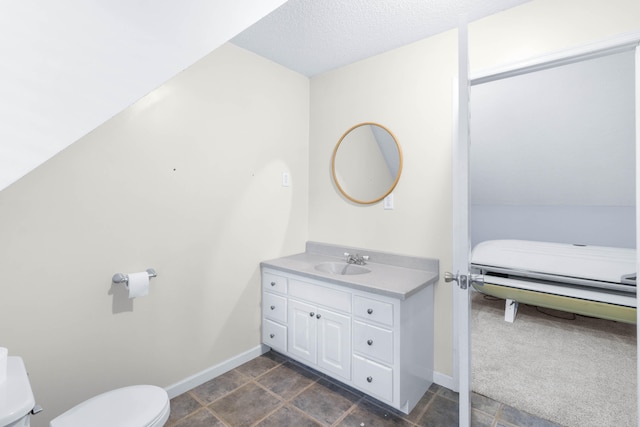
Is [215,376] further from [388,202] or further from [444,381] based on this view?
[388,202]

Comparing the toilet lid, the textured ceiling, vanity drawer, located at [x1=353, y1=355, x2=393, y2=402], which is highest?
the textured ceiling

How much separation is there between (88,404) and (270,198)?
1624 mm

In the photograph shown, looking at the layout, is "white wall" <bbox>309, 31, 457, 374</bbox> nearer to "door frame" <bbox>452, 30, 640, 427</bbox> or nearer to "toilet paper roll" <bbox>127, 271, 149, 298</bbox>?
"door frame" <bbox>452, 30, 640, 427</bbox>

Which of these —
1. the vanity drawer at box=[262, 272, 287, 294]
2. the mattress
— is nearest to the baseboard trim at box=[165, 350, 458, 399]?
the vanity drawer at box=[262, 272, 287, 294]

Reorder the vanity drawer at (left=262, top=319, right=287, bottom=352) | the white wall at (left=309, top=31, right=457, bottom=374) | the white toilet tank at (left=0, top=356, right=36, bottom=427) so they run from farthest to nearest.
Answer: the vanity drawer at (left=262, top=319, right=287, bottom=352) → the white wall at (left=309, top=31, right=457, bottom=374) → the white toilet tank at (left=0, top=356, right=36, bottom=427)

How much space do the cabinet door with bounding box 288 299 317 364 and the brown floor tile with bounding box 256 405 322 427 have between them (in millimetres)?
363

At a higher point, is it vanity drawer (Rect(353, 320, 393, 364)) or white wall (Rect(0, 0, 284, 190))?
white wall (Rect(0, 0, 284, 190))

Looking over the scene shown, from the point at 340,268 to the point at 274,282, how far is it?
0.53 meters

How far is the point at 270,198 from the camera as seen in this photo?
2502 millimetres

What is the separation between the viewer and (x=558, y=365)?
229 cm

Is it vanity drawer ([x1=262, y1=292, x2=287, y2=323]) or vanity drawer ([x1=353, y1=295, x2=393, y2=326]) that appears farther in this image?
vanity drawer ([x1=262, y1=292, x2=287, y2=323])

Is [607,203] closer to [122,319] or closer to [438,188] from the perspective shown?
[438,188]

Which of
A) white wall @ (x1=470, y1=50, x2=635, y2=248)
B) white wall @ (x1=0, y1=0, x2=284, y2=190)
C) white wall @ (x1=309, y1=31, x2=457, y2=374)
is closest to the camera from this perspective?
white wall @ (x1=0, y1=0, x2=284, y2=190)

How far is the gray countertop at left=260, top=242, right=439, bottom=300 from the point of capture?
1809mm
